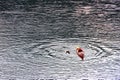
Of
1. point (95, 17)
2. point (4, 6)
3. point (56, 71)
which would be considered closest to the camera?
point (56, 71)

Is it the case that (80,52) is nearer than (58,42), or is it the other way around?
(80,52)

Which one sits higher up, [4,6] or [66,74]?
[4,6]

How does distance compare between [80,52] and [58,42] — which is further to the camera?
[58,42]

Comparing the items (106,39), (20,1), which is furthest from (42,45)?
(20,1)

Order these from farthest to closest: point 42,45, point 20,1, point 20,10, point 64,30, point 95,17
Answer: point 20,1 → point 20,10 → point 95,17 → point 64,30 → point 42,45

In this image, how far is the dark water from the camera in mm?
1253

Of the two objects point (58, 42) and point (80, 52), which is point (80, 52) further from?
point (58, 42)

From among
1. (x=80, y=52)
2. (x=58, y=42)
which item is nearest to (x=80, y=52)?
(x=80, y=52)

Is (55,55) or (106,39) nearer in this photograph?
(55,55)

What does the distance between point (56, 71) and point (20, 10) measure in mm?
943

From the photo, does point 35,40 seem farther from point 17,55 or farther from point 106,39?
point 106,39

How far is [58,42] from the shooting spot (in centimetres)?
145

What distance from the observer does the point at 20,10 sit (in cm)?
210

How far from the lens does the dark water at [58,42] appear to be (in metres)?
1.25
